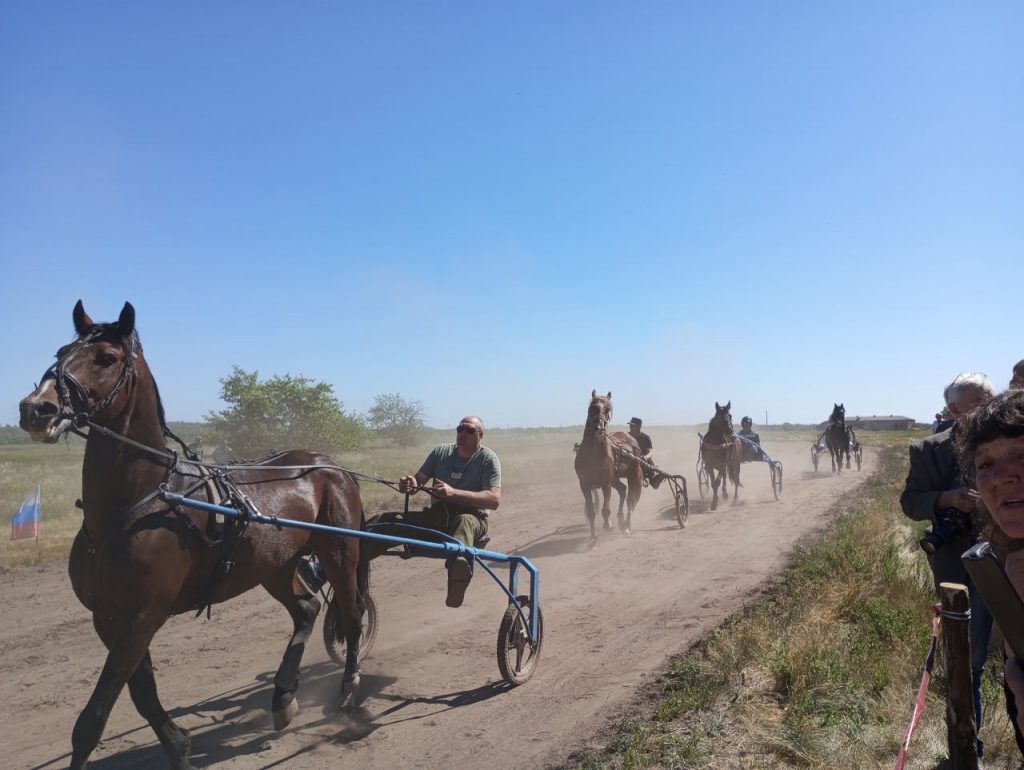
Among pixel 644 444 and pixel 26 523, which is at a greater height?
pixel 644 444

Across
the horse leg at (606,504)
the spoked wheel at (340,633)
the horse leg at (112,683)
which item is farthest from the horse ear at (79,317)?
the horse leg at (606,504)

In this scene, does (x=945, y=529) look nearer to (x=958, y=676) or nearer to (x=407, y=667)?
(x=958, y=676)

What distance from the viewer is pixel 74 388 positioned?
396 cm

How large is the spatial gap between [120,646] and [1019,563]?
415 cm

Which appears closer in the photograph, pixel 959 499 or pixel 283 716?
pixel 959 499

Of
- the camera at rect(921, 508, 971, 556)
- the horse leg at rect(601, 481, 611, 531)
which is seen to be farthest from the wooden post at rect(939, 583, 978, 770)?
the horse leg at rect(601, 481, 611, 531)

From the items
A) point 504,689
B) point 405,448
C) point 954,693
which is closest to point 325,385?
point 405,448

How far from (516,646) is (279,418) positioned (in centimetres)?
2573

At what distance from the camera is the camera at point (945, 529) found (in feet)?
13.5

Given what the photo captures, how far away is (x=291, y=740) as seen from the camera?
500 centimetres

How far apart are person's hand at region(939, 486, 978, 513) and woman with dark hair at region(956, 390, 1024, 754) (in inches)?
82.0

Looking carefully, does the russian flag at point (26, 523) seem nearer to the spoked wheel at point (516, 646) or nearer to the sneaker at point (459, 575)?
the sneaker at point (459, 575)

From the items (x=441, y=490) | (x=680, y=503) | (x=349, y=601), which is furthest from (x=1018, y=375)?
(x=680, y=503)

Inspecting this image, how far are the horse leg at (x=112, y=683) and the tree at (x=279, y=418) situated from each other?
990 inches
